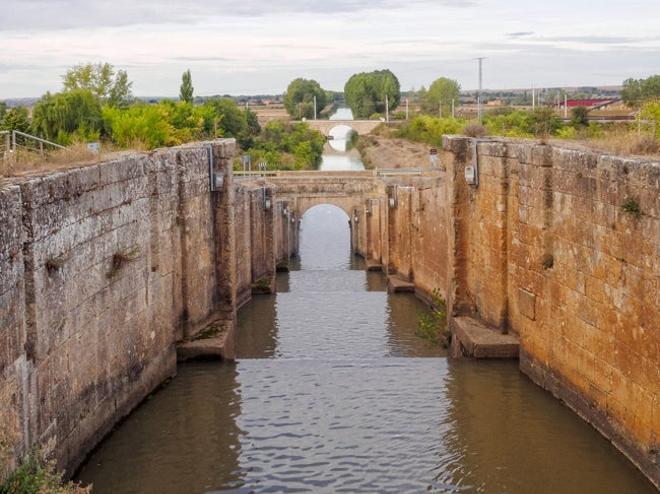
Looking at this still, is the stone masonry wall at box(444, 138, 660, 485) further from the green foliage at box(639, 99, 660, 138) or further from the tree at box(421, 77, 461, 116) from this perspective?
the tree at box(421, 77, 461, 116)

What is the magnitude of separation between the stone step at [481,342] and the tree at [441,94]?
119m

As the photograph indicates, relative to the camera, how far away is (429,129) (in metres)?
81.7

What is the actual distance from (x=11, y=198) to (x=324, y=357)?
7958 mm

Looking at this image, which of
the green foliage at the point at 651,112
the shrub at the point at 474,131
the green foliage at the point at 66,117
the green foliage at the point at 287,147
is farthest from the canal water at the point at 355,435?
the green foliage at the point at 287,147

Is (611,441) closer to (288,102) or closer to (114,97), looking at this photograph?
(114,97)

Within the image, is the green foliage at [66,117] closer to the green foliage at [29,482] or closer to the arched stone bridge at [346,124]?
the green foliage at [29,482]

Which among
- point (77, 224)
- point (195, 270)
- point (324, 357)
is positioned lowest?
point (324, 357)

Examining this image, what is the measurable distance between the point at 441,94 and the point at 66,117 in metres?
110

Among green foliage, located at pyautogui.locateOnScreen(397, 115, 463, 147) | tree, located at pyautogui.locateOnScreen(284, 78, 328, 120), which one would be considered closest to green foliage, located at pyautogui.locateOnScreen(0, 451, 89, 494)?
green foliage, located at pyautogui.locateOnScreen(397, 115, 463, 147)

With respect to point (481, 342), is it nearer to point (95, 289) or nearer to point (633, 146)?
point (633, 146)

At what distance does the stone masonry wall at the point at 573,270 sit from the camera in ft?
29.7

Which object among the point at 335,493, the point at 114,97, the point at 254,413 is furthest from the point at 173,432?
the point at 114,97

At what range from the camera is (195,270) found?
1484 cm

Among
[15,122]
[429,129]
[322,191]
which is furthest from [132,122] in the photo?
[429,129]
